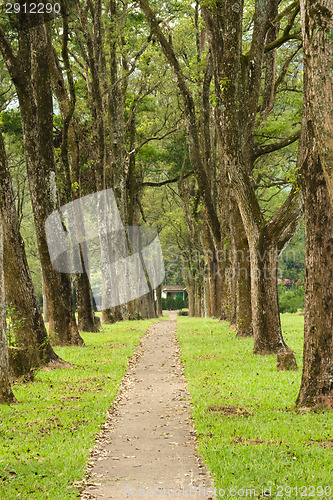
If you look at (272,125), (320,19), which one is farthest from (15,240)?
(272,125)

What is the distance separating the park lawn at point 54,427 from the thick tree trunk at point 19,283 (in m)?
0.61

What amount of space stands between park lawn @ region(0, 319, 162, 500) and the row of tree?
97 centimetres

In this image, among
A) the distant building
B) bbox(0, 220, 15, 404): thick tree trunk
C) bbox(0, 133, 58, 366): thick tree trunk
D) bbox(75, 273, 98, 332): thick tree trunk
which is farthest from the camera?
the distant building

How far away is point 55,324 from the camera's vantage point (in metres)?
16.3

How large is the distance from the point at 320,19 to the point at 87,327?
1731 centimetres

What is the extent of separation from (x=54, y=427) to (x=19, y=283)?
173 inches

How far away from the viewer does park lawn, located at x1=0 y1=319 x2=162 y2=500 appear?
18.1 feet

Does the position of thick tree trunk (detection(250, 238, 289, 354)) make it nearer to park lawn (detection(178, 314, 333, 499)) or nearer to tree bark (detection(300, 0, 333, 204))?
park lawn (detection(178, 314, 333, 499))

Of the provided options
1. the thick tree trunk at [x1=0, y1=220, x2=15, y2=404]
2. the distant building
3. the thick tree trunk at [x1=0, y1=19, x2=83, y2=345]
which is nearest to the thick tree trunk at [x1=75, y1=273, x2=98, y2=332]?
the thick tree trunk at [x1=0, y1=19, x2=83, y2=345]

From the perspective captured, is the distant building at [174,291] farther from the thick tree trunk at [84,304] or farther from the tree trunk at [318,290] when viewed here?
the tree trunk at [318,290]

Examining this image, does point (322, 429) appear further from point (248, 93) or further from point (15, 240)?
point (248, 93)

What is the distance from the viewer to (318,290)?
7902 millimetres

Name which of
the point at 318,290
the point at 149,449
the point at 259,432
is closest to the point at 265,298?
the point at 318,290

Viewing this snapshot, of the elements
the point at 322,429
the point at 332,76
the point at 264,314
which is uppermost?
the point at 332,76
